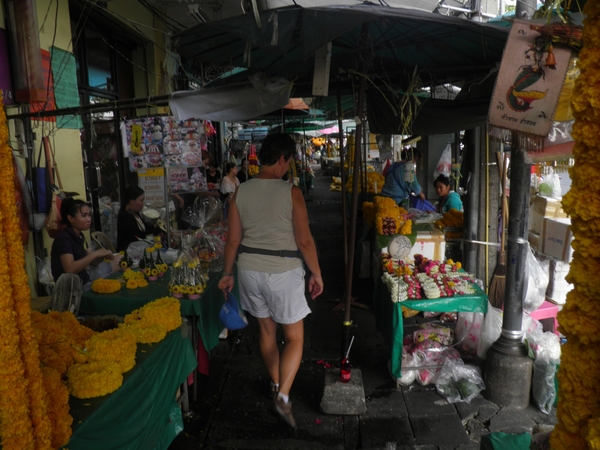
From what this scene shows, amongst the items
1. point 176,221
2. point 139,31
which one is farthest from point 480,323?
point 139,31

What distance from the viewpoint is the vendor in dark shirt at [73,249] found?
159 inches

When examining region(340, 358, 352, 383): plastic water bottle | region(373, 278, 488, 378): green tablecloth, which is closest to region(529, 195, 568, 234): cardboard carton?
region(373, 278, 488, 378): green tablecloth

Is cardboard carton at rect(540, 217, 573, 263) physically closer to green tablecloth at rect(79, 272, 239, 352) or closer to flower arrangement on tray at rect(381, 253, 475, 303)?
flower arrangement on tray at rect(381, 253, 475, 303)

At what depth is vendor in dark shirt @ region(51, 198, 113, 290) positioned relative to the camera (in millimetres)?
4051

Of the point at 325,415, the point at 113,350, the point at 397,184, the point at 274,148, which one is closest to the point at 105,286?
the point at 113,350

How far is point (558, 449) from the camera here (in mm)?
1560

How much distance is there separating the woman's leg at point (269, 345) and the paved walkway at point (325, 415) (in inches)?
13.5

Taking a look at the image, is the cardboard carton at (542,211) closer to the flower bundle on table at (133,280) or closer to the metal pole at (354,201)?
the metal pole at (354,201)

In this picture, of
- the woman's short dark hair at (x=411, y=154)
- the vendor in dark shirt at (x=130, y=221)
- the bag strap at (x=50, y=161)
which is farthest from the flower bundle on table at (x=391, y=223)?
the bag strap at (x=50, y=161)

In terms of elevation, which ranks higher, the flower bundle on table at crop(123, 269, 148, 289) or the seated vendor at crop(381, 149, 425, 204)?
the seated vendor at crop(381, 149, 425, 204)

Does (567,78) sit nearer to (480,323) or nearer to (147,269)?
(480,323)

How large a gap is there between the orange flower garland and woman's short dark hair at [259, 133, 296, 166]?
2.20m

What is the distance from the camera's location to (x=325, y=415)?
372 cm

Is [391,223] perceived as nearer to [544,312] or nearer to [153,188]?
[544,312]
